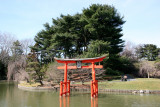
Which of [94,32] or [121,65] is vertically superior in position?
[94,32]

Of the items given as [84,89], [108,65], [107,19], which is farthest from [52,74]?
[107,19]

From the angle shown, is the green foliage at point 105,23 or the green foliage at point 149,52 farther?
the green foliage at point 149,52

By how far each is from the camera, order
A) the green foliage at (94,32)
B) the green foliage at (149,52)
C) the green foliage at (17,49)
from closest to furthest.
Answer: the green foliage at (94,32) → the green foliage at (149,52) → the green foliage at (17,49)

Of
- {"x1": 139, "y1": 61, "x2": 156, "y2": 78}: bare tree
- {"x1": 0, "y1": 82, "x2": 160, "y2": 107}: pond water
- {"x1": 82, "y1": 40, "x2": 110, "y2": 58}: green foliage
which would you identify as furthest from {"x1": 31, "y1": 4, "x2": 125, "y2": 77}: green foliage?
{"x1": 0, "y1": 82, "x2": 160, "y2": 107}: pond water

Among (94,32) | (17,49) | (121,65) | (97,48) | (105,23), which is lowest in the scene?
(121,65)

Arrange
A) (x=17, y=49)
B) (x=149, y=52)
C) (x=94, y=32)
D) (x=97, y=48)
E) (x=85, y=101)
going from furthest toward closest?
(x=17, y=49) < (x=149, y=52) < (x=94, y=32) < (x=97, y=48) < (x=85, y=101)

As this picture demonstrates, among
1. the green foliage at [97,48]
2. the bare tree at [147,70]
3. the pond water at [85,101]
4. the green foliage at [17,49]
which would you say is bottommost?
the pond water at [85,101]

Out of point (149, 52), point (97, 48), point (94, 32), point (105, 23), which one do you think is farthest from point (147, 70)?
point (149, 52)

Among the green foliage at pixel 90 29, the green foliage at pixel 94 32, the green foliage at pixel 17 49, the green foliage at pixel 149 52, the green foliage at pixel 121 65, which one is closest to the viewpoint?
the green foliage at pixel 94 32

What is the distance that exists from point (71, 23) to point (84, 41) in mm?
4262

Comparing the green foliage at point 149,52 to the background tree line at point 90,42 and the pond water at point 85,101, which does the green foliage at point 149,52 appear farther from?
the pond water at point 85,101

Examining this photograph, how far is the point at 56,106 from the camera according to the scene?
8375mm

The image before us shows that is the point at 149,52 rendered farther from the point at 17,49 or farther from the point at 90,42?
the point at 17,49

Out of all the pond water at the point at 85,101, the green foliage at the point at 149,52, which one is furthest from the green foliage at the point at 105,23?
the green foliage at the point at 149,52
